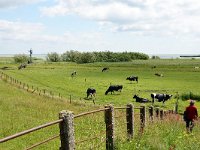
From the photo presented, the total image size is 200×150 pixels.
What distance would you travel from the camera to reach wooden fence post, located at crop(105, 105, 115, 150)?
941 centimetres

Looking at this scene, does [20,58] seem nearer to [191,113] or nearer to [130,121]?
[191,113]

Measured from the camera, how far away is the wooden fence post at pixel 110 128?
370 inches

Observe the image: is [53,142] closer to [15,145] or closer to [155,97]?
[15,145]

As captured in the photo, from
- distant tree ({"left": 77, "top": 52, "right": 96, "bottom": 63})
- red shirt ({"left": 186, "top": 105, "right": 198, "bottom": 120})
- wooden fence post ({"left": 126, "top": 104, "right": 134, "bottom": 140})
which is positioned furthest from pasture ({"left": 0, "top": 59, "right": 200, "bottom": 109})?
distant tree ({"left": 77, "top": 52, "right": 96, "bottom": 63})

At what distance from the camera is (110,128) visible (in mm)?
9469

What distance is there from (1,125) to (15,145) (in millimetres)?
4414

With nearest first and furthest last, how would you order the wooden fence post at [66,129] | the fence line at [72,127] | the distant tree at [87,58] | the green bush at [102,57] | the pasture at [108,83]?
the fence line at [72,127]
the wooden fence post at [66,129]
the pasture at [108,83]
the distant tree at [87,58]
the green bush at [102,57]

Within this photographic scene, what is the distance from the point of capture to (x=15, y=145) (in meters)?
14.6

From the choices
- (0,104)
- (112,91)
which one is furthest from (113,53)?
(0,104)

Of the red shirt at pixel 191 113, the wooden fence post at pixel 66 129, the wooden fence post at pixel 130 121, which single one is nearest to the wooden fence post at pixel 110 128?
the wooden fence post at pixel 130 121

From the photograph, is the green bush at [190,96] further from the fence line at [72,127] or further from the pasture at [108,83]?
the fence line at [72,127]

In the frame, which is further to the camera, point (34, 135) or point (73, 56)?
point (73, 56)

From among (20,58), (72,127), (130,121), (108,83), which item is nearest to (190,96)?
(108,83)

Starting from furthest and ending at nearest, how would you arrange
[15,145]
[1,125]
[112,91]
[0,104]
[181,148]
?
1. [112,91]
2. [0,104]
3. [1,125]
4. [15,145]
5. [181,148]
